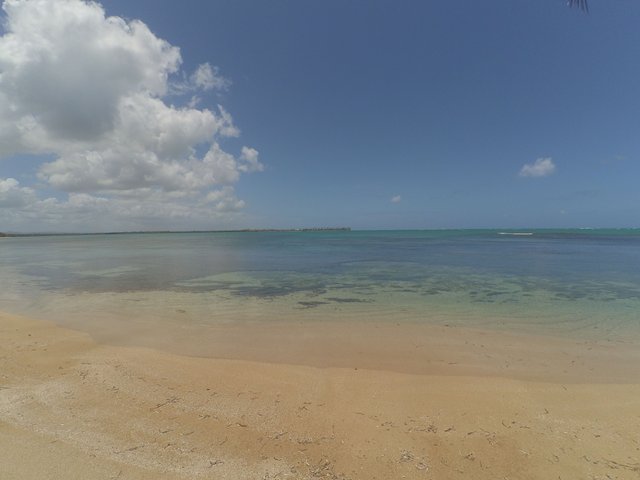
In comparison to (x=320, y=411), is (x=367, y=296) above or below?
below

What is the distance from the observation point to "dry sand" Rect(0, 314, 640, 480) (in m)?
3.46

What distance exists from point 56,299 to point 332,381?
42.6 feet

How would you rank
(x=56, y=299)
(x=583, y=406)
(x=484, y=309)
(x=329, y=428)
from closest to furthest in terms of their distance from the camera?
(x=329, y=428)
(x=583, y=406)
(x=484, y=309)
(x=56, y=299)

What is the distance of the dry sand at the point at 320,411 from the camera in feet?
11.3

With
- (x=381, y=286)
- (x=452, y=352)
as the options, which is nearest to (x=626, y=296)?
(x=381, y=286)

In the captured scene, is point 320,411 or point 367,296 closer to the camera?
point 320,411

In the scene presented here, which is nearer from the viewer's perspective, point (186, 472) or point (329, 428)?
point (186, 472)

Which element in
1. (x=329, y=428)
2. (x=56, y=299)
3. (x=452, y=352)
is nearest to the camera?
(x=329, y=428)

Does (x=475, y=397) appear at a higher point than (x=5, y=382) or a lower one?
lower

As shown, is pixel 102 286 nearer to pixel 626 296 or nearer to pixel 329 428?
pixel 329 428

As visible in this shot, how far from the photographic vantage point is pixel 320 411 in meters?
4.61

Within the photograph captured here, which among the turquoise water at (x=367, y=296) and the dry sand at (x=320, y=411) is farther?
the turquoise water at (x=367, y=296)

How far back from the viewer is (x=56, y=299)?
12711 millimetres

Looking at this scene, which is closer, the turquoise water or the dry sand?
the dry sand
